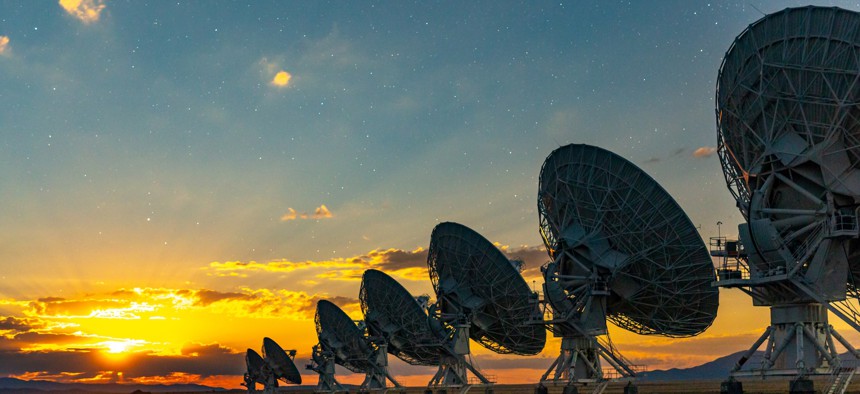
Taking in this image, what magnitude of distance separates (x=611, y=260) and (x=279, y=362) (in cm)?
9006

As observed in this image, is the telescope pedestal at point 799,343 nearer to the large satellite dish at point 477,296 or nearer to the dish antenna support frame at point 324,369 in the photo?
the large satellite dish at point 477,296

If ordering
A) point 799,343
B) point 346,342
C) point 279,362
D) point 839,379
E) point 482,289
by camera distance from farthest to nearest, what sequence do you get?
point 279,362, point 346,342, point 482,289, point 799,343, point 839,379

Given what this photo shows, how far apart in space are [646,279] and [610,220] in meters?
5.26

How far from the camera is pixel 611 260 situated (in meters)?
63.4

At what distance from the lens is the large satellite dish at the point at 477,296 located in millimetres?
78188

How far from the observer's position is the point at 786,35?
45.7m

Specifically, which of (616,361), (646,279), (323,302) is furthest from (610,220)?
(323,302)

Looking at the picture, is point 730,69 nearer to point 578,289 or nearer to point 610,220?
point 610,220

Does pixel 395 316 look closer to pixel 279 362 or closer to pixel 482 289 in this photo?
pixel 482 289

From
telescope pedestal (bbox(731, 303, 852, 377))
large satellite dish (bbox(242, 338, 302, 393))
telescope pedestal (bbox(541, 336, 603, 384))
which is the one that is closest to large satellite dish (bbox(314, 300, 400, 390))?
large satellite dish (bbox(242, 338, 302, 393))

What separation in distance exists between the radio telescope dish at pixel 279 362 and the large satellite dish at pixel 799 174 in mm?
99939

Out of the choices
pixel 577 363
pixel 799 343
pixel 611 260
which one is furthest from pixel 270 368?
pixel 799 343

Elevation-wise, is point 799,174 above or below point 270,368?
above

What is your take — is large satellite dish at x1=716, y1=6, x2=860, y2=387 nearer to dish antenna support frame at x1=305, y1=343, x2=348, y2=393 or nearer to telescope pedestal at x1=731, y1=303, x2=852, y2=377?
telescope pedestal at x1=731, y1=303, x2=852, y2=377
